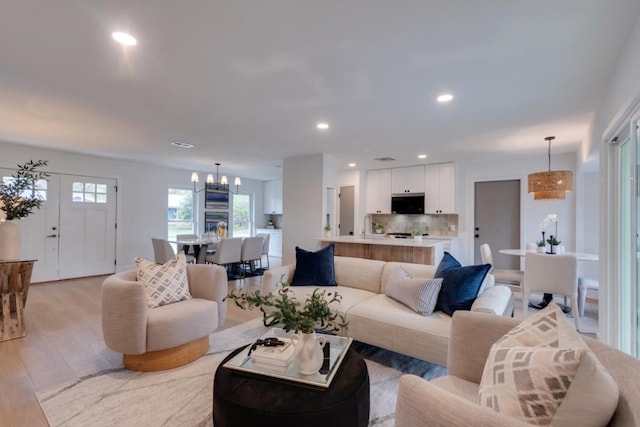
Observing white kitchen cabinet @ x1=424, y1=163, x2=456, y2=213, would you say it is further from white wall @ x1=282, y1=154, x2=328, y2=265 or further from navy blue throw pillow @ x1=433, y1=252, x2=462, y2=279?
navy blue throw pillow @ x1=433, y1=252, x2=462, y2=279

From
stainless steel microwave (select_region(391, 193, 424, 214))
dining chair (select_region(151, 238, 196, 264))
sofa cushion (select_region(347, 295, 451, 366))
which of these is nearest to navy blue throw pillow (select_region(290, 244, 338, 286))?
sofa cushion (select_region(347, 295, 451, 366))

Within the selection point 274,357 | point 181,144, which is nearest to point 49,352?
point 274,357

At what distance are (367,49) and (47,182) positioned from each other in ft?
20.5

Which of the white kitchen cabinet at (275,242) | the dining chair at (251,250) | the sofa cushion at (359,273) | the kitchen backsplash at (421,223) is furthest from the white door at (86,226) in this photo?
the kitchen backsplash at (421,223)

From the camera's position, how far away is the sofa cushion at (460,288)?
2.38 m

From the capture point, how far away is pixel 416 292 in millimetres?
2604

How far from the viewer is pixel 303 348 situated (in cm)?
161

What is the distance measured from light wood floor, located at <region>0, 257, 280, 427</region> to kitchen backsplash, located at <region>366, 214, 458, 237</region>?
4.59 metres

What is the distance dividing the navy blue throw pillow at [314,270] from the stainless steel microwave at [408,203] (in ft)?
12.3

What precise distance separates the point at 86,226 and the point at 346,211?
5606 millimetres

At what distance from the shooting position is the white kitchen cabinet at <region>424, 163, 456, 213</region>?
629 centimetres

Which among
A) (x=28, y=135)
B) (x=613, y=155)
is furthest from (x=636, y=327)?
(x=28, y=135)

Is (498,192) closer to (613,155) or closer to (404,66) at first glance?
(613,155)

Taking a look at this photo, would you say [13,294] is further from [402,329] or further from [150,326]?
[402,329]
